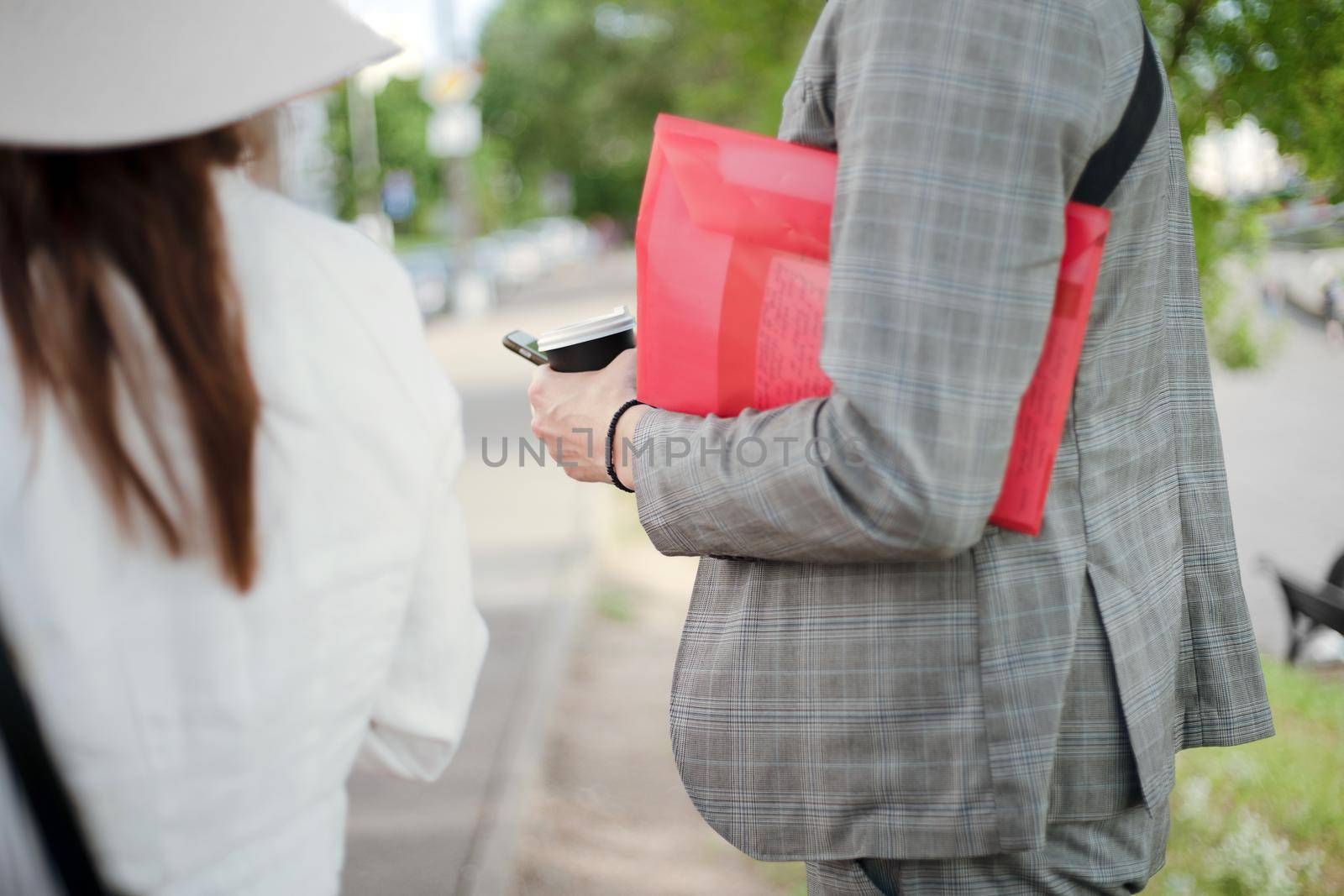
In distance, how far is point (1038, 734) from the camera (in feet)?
3.74

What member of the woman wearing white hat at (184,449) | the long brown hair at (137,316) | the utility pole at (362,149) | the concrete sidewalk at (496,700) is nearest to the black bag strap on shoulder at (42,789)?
the woman wearing white hat at (184,449)

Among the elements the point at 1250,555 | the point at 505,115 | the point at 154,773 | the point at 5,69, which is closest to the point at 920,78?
the point at 5,69

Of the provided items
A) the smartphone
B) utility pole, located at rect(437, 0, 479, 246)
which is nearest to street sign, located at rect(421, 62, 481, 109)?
utility pole, located at rect(437, 0, 479, 246)

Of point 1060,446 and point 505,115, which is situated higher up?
point 1060,446

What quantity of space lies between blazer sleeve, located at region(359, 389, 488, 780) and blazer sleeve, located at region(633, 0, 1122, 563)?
36 cm

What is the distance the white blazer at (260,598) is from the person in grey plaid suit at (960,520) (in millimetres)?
302

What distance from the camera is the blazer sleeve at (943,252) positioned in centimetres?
102

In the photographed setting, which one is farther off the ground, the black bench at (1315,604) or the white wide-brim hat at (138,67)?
the white wide-brim hat at (138,67)

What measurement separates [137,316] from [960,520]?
2.48 ft

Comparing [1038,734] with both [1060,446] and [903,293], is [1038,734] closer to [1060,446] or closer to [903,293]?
[1060,446]

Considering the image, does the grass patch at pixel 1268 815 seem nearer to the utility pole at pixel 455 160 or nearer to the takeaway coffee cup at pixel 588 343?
the takeaway coffee cup at pixel 588 343

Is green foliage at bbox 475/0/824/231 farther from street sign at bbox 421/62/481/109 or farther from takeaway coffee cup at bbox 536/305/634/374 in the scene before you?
takeaway coffee cup at bbox 536/305/634/374

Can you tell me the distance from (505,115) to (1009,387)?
174ft

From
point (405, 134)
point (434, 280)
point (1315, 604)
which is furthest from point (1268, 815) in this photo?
point (405, 134)
